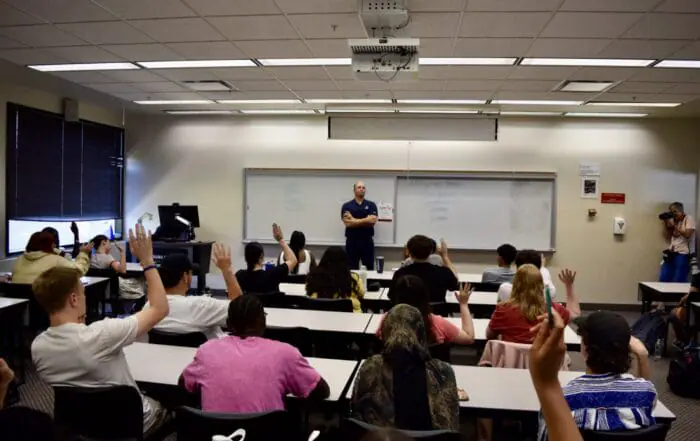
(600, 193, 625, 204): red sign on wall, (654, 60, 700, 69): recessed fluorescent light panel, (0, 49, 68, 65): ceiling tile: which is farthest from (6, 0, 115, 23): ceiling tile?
(600, 193, 625, 204): red sign on wall

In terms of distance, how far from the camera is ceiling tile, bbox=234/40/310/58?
4.31m

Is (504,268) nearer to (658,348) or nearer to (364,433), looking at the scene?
(658,348)

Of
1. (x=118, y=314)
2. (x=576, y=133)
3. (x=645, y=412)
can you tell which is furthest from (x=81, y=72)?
(x=576, y=133)

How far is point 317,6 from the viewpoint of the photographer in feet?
11.5

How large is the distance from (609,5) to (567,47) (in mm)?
885

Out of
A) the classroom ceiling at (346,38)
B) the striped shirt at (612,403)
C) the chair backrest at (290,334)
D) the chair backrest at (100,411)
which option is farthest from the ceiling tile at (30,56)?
the striped shirt at (612,403)

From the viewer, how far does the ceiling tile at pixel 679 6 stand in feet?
10.7

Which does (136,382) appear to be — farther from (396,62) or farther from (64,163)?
(64,163)

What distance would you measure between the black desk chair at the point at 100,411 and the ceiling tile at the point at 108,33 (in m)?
3.16

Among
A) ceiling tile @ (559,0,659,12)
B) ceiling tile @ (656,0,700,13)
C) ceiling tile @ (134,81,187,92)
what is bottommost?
ceiling tile @ (656,0,700,13)

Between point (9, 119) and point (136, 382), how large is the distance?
17.9 feet

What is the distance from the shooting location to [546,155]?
7.59 metres

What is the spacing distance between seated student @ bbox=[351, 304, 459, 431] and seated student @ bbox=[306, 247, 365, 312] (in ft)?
6.63

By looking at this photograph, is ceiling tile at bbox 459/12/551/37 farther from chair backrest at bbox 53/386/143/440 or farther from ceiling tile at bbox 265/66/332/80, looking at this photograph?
chair backrest at bbox 53/386/143/440
